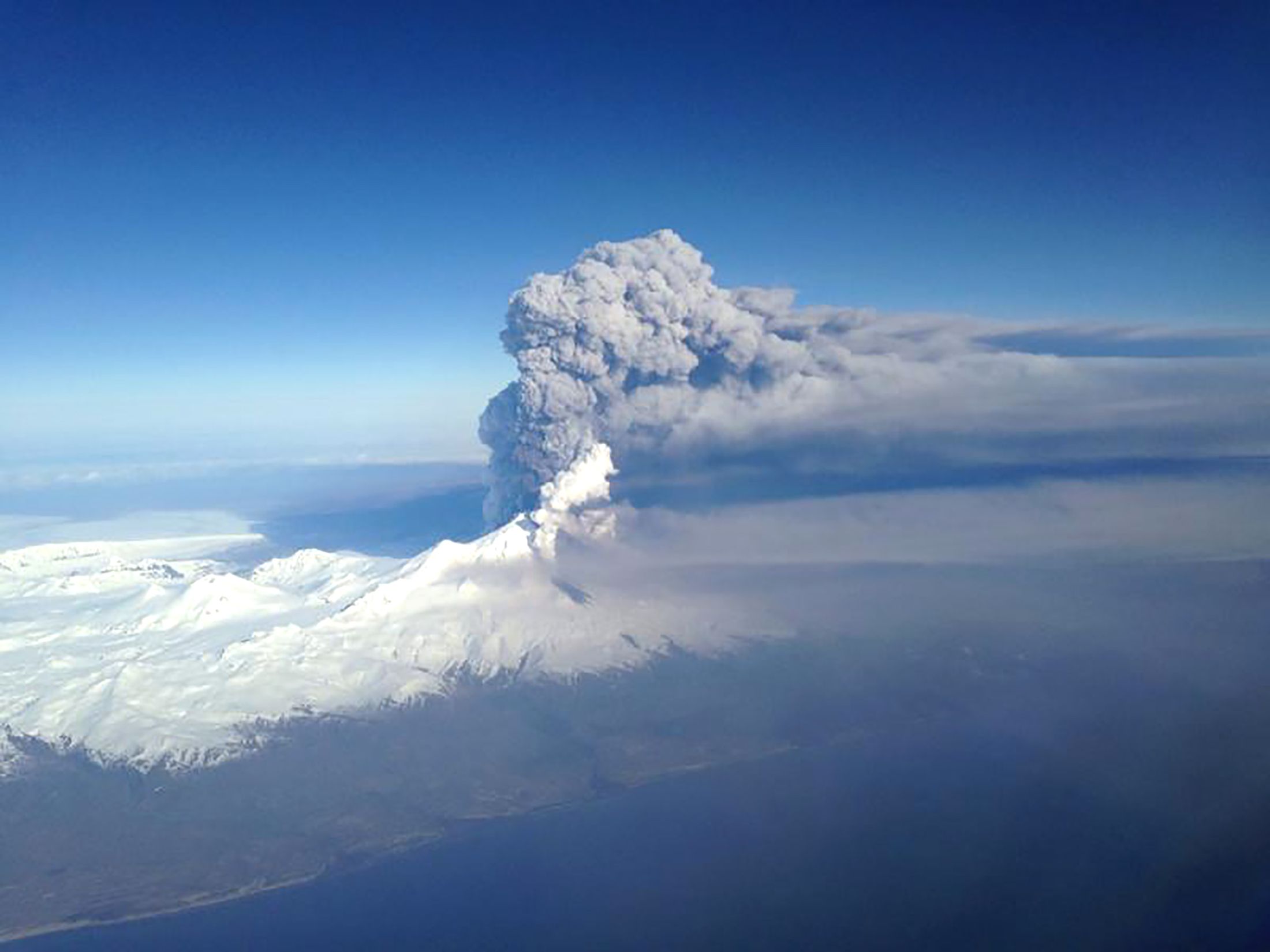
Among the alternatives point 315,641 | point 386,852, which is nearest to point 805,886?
point 386,852

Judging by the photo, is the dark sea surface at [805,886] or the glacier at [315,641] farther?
the glacier at [315,641]

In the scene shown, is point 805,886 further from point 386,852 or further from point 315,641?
point 315,641

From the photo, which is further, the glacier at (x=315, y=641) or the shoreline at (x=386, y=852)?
the glacier at (x=315, y=641)

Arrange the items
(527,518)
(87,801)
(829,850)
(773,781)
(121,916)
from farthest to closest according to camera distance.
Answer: (527,518) < (87,801) < (773,781) < (121,916) < (829,850)

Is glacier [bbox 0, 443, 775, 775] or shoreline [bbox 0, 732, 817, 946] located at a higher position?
glacier [bbox 0, 443, 775, 775]

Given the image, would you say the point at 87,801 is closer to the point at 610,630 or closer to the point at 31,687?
the point at 31,687

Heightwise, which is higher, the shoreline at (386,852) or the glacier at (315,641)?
the glacier at (315,641)

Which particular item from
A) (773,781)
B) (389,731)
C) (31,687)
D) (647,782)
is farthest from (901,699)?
(31,687)

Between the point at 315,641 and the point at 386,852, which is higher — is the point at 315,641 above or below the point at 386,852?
above
